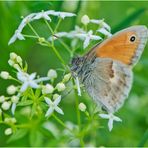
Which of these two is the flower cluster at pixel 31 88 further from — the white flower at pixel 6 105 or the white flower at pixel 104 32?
the white flower at pixel 104 32

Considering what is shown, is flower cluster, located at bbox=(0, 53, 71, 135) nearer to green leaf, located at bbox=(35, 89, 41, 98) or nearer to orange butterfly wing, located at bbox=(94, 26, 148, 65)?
green leaf, located at bbox=(35, 89, 41, 98)

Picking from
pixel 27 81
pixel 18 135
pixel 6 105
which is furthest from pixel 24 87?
pixel 18 135

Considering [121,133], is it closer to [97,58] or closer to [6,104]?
[97,58]

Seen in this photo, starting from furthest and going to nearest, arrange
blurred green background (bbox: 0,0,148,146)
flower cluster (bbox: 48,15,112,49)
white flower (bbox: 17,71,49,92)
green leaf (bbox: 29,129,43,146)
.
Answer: blurred green background (bbox: 0,0,148,146) → green leaf (bbox: 29,129,43,146) → flower cluster (bbox: 48,15,112,49) → white flower (bbox: 17,71,49,92)

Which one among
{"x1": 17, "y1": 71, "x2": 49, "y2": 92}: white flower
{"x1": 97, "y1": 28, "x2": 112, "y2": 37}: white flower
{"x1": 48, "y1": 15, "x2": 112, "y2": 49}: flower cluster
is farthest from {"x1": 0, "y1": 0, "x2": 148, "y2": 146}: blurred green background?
{"x1": 17, "y1": 71, "x2": 49, "y2": 92}: white flower

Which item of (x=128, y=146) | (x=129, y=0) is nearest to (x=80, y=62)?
(x=128, y=146)

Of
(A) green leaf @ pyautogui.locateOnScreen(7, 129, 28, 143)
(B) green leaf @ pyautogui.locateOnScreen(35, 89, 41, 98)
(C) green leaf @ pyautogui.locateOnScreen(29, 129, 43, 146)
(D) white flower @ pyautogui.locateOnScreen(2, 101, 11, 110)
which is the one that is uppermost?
(B) green leaf @ pyautogui.locateOnScreen(35, 89, 41, 98)

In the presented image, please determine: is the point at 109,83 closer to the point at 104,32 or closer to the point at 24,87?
the point at 104,32
